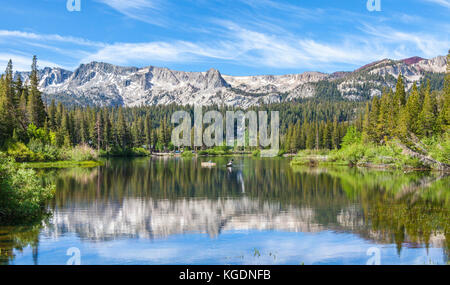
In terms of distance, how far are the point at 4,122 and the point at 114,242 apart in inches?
2666

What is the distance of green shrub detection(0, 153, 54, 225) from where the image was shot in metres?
23.8

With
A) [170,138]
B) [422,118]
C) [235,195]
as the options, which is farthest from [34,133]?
[170,138]

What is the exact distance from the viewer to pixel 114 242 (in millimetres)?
20734

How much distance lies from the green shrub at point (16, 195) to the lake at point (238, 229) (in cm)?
135

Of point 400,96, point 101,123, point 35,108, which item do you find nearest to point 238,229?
point 400,96

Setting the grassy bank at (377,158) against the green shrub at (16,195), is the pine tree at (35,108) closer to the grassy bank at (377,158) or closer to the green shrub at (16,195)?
the grassy bank at (377,158)

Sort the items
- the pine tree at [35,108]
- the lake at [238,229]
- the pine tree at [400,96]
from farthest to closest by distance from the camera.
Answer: the pine tree at [35,108]
the pine tree at [400,96]
the lake at [238,229]

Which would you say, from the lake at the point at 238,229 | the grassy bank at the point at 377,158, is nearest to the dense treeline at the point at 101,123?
the grassy bank at the point at 377,158

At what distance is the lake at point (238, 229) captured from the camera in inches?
706

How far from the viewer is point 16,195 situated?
2438 cm

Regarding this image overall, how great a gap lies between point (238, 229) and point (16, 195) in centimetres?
1339

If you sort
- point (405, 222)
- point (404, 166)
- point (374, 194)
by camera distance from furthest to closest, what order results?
point (404, 166)
point (374, 194)
point (405, 222)

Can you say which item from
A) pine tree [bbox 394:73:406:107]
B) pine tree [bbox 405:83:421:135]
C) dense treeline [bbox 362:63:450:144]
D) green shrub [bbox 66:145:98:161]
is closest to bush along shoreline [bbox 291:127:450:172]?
dense treeline [bbox 362:63:450:144]
